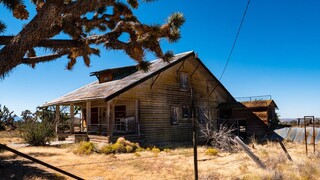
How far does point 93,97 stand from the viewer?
19000 mm

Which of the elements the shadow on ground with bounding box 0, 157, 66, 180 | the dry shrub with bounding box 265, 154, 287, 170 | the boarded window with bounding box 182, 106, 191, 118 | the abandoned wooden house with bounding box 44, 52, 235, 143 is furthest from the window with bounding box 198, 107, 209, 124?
the shadow on ground with bounding box 0, 157, 66, 180

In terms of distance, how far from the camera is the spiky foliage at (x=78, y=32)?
22.8 feet

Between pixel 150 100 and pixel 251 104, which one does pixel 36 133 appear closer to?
pixel 150 100

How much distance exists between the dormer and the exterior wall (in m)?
3.11

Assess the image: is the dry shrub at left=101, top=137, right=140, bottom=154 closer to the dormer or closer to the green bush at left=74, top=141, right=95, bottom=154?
the green bush at left=74, top=141, right=95, bottom=154

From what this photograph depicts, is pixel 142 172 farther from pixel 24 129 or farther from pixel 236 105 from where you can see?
pixel 236 105

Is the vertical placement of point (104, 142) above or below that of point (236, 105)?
below

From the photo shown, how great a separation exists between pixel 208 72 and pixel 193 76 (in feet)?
5.31

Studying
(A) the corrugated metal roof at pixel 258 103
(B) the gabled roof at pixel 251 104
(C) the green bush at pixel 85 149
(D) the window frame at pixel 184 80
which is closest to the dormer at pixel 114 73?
(D) the window frame at pixel 184 80

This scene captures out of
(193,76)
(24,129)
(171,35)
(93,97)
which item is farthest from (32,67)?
(193,76)

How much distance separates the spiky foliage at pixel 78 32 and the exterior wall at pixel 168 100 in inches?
384

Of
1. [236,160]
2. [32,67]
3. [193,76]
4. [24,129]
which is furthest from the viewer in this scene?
[193,76]

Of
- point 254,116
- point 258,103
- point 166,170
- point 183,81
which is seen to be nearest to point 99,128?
point 183,81

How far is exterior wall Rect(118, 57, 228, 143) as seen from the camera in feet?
68.4
